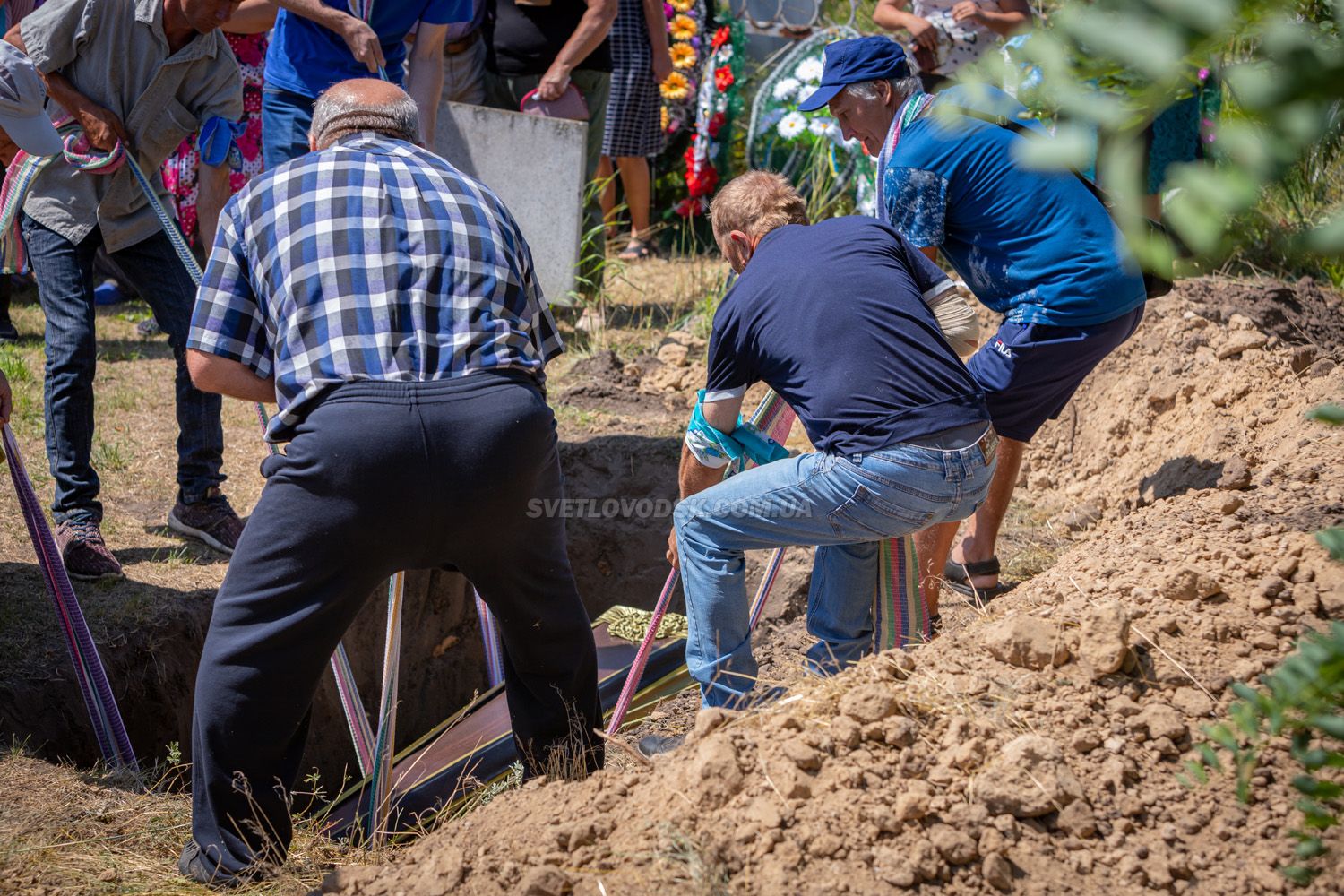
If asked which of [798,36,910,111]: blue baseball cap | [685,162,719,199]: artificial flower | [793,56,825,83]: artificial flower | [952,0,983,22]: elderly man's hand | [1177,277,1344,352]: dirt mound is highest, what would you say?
[952,0,983,22]: elderly man's hand

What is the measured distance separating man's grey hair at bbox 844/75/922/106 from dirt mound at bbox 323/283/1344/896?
5.09ft

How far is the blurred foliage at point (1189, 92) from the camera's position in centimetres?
93

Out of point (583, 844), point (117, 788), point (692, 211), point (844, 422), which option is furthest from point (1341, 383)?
point (692, 211)

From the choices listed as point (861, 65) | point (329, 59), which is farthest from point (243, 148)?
point (861, 65)

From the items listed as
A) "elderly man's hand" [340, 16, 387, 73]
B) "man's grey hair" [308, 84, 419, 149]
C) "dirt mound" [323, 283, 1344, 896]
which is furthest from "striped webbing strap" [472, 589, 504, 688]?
"elderly man's hand" [340, 16, 387, 73]

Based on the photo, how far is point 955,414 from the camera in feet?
9.62

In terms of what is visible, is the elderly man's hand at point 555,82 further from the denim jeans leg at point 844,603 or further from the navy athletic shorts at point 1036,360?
the denim jeans leg at point 844,603

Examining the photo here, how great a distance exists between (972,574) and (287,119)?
3.44 metres

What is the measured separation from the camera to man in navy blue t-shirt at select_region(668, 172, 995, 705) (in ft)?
9.53

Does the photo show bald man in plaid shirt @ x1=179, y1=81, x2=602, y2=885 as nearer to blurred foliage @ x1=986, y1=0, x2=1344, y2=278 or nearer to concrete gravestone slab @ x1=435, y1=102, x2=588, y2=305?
blurred foliage @ x1=986, y1=0, x2=1344, y2=278

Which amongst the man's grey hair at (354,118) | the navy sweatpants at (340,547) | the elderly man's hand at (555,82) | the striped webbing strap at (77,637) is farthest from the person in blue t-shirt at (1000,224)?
the elderly man's hand at (555,82)

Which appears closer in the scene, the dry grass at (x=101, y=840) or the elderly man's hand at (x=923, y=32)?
the dry grass at (x=101, y=840)

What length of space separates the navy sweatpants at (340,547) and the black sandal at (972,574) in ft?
6.23

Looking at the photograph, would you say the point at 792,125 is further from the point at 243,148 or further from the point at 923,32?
the point at 243,148
